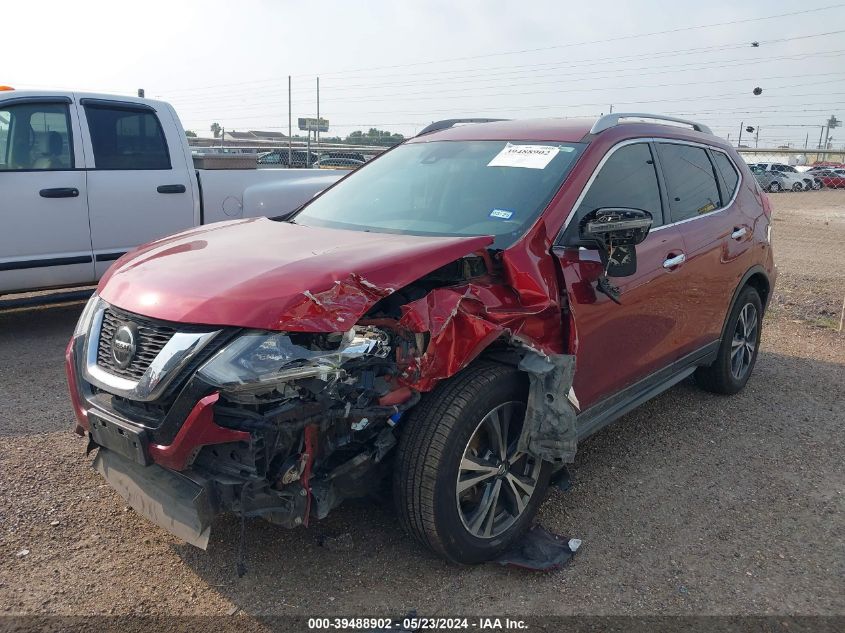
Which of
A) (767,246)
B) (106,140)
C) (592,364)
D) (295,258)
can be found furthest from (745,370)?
(106,140)

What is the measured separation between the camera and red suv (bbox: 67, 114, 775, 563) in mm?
2537

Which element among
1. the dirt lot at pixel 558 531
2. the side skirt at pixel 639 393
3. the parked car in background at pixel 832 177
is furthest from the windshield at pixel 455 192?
the parked car in background at pixel 832 177

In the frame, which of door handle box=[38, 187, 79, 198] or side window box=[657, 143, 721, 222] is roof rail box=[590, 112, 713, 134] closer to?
side window box=[657, 143, 721, 222]

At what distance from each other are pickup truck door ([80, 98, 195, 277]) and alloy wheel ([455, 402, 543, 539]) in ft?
14.8

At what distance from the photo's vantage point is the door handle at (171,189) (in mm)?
6547

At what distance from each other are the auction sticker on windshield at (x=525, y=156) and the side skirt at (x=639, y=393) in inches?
49.2

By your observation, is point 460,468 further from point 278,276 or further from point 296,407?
point 278,276

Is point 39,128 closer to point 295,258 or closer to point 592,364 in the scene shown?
point 295,258

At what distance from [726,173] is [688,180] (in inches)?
26.9

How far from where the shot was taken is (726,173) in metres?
4.87

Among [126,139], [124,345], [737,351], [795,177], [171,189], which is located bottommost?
[795,177]

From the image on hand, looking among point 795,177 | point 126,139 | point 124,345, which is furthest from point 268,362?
point 795,177

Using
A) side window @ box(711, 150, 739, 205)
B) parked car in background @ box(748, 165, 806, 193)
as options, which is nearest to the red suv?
side window @ box(711, 150, 739, 205)

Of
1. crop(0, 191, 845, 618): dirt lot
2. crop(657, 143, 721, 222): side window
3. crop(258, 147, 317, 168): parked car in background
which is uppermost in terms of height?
crop(657, 143, 721, 222): side window
